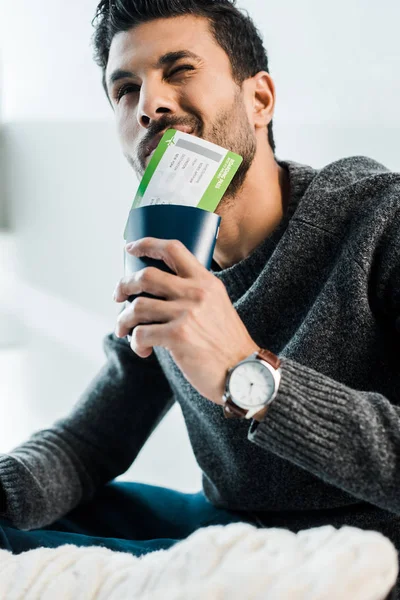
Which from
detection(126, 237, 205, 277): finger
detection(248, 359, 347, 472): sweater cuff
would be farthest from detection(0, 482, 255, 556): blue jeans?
detection(126, 237, 205, 277): finger

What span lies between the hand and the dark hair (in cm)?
50

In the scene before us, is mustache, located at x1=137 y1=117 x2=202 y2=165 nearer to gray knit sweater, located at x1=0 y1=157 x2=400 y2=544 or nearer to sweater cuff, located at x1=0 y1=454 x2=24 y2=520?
gray knit sweater, located at x1=0 y1=157 x2=400 y2=544

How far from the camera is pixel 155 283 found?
79cm

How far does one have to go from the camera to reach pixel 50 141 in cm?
220

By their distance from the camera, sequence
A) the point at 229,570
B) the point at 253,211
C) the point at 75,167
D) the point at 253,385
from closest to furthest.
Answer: the point at 229,570 → the point at 253,385 → the point at 253,211 → the point at 75,167

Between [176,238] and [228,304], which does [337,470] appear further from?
[176,238]

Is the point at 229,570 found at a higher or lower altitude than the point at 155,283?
lower

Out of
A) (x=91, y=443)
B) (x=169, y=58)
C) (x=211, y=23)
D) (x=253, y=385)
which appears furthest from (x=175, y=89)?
(x=91, y=443)

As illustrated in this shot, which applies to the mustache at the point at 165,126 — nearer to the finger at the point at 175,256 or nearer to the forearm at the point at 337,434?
the finger at the point at 175,256

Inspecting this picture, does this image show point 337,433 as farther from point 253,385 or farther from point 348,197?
point 348,197

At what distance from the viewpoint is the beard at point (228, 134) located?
41.9 inches

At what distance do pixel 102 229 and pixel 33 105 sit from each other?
531 millimetres

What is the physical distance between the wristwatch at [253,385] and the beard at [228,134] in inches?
15.7

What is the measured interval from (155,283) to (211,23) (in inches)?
23.1
